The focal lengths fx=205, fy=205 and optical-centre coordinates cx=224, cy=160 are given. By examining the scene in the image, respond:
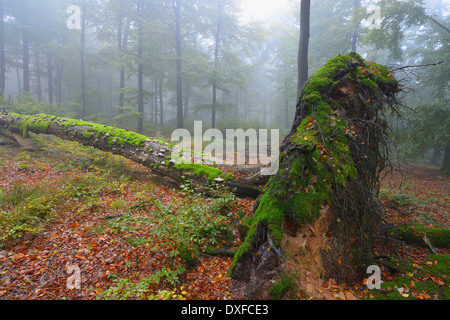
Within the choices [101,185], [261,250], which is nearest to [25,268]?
[101,185]

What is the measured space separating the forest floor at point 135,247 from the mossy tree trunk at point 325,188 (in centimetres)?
39

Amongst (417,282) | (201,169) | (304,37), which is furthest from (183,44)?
(417,282)

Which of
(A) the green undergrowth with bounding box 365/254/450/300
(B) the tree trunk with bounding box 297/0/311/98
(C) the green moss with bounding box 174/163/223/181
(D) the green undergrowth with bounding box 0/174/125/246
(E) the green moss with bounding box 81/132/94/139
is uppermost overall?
(B) the tree trunk with bounding box 297/0/311/98

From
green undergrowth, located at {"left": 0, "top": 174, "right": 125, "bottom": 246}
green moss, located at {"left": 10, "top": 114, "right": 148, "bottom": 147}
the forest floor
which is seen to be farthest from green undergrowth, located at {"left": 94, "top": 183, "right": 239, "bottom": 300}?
green moss, located at {"left": 10, "top": 114, "right": 148, "bottom": 147}

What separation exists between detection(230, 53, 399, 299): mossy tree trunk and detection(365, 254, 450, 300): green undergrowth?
1.43 feet

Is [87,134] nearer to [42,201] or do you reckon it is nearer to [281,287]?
[42,201]

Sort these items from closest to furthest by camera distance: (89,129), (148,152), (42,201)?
1. (42,201)
2. (148,152)
3. (89,129)

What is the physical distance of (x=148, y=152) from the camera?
7.05m

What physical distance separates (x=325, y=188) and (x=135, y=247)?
3.65 m

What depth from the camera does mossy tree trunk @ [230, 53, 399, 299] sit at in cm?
306

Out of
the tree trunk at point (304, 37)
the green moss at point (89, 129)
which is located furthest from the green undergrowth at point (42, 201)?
the tree trunk at point (304, 37)

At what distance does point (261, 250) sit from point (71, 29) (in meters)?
29.8

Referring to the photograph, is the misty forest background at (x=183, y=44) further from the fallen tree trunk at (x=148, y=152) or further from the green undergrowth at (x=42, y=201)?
the green undergrowth at (x=42, y=201)

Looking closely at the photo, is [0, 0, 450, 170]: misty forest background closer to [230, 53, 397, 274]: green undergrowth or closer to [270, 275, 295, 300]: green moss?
[230, 53, 397, 274]: green undergrowth
